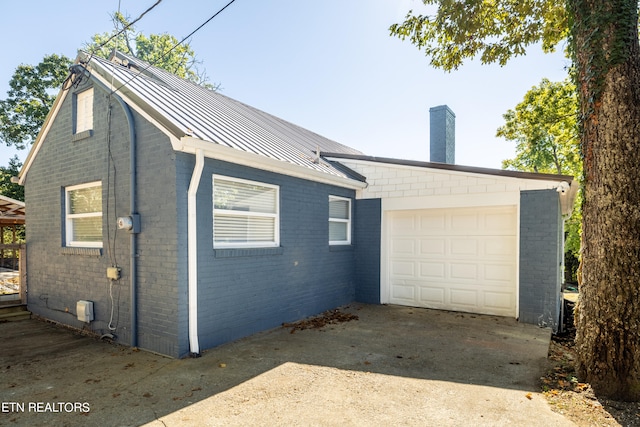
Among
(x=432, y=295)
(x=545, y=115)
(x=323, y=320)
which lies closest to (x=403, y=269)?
(x=432, y=295)

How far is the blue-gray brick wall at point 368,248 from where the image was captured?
8609 millimetres

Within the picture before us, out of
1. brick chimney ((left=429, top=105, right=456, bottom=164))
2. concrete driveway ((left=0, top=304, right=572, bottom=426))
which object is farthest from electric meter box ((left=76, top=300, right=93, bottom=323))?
brick chimney ((left=429, top=105, right=456, bottom=164))

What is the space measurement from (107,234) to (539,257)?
7621 millimetres

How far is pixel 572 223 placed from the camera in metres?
17.1

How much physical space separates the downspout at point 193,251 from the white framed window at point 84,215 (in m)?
2.24

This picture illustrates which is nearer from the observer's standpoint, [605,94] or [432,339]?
[605,94]

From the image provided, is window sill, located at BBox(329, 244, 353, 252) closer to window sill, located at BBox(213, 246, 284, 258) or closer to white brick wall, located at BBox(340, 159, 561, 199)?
white brick wall, located at BBox(340, 159, 561, 199)

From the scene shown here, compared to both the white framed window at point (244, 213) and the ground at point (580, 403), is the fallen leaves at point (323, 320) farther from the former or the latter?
the ground at point (580, 403)

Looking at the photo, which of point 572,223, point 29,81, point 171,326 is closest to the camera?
point 171,326

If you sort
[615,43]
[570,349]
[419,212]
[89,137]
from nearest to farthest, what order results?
1. [615,43]
2. [570,349]
3. [89,137]
4. [419,212]

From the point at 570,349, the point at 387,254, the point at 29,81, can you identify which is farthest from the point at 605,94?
the point at 29,81

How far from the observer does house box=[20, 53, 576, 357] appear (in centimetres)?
509

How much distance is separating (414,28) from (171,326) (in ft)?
22.0

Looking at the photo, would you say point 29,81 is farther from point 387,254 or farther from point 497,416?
point 497,416
